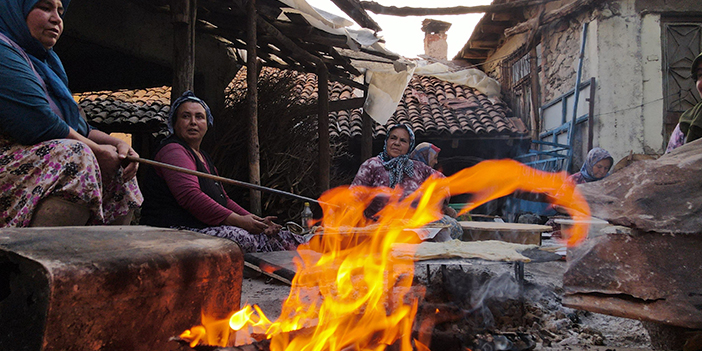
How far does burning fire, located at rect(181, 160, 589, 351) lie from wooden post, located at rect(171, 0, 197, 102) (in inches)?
73.8

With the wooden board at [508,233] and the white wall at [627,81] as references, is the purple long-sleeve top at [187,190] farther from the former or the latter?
the white wall at [627,81]

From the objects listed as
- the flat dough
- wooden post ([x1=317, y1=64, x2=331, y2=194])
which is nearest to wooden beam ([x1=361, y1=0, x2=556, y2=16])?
wooden post ([x1=317, y1=64, x2=331, y2=194])

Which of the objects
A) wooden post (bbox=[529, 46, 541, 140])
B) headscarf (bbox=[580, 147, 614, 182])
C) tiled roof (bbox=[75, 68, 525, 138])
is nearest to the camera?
headscarf (bbox=[580, 147, 614, 182])

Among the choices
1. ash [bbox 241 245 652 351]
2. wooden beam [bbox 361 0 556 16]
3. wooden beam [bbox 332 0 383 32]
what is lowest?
ash [bbox 241 245 652 351]

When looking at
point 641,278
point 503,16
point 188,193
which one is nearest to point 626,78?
point 503,16

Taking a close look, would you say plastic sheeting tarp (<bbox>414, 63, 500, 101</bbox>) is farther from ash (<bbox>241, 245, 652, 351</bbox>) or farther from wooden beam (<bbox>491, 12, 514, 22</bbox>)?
ash (<bbox>241, 245, 652, 351</bbox>)

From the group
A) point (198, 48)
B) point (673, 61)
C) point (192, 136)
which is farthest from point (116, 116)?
point (673, 61)

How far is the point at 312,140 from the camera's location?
7.12 m

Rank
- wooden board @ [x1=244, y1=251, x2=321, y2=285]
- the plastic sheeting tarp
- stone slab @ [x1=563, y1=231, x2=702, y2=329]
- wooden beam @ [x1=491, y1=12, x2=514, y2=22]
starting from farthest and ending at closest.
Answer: the plastic sheeting tarp
wooden beam @ [x1=491, y1=12, x2=514, y2=22]
wooden board @ [x1=244, y1=251, x2=321, y2=285]
stone slab @ [x1=563, y1=231, x2=702, y2=329]

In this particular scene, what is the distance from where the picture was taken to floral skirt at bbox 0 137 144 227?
172 centimetres

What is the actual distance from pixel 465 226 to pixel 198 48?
4.36 metres

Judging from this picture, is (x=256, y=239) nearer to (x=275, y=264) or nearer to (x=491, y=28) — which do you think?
(x=275, y=264)

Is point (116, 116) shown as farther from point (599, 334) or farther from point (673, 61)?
point (673, 61)

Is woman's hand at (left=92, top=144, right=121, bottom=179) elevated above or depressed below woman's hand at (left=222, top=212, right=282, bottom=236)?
above
